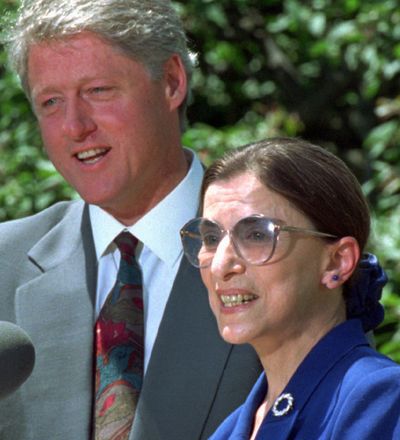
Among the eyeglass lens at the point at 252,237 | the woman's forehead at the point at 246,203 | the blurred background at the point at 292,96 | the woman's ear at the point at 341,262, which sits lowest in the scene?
the blurred background at the point at 292,96

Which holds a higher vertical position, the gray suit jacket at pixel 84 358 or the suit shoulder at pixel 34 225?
the suit shoulder at pixel 34 225

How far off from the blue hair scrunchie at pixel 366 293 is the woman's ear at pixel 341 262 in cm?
5

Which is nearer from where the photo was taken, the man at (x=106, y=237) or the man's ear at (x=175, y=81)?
the man at (x=106, y=237)

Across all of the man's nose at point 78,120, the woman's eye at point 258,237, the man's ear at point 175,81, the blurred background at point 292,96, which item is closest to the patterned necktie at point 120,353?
the man's nose at point 78,120

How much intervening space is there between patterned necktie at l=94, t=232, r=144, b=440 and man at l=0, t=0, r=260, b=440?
0.06ft

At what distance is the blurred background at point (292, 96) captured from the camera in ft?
17.6

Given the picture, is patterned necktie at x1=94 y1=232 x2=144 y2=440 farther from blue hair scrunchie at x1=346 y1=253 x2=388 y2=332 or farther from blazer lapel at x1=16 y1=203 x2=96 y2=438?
blue hair scrunchie at x1=346 y1=253 x2=388 y2=332

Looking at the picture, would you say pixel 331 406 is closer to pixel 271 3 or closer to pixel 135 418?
pixel 135 418

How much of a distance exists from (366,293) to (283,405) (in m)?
0.30

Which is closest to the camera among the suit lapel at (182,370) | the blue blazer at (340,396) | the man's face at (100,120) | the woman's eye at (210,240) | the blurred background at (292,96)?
the blue blazer at (340,396)

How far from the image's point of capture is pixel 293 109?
20.3ft

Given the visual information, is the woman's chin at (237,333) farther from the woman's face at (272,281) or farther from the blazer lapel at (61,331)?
the blazer lapel at (61,331)

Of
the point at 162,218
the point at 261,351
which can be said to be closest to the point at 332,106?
the point at 162,218

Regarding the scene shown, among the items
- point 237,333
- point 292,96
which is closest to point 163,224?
point 237,333
